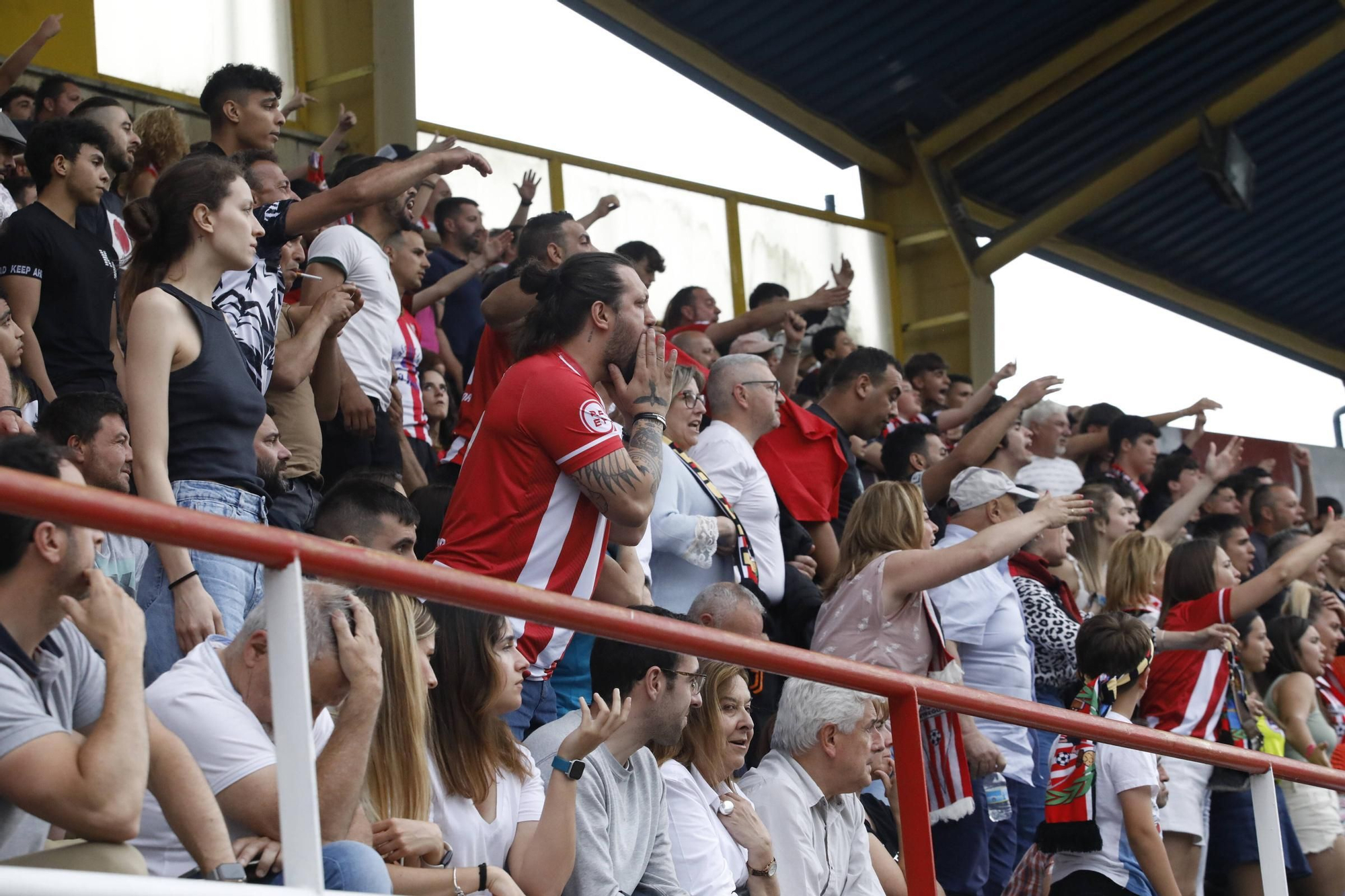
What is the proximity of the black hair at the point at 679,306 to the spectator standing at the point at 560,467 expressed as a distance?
4.13 meters

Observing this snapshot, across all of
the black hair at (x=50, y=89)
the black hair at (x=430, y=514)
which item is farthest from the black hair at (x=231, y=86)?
the black hair at (x=430, y=514)

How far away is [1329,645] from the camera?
7.20 metres

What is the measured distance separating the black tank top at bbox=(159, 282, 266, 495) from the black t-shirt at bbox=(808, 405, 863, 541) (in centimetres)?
317

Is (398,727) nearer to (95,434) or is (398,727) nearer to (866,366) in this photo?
(95,434)

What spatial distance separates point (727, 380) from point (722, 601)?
1.27m

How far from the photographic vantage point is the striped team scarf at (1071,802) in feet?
14.5

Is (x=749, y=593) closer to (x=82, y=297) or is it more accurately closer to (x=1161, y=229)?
(x=82, y=297)

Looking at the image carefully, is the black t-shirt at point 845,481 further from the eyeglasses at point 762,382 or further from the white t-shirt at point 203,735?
the white t-shirt at point 203,735

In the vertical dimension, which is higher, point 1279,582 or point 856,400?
point 856,400

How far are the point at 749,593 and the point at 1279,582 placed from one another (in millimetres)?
2409

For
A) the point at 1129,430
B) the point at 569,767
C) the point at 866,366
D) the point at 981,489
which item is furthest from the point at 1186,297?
the point at 569,767

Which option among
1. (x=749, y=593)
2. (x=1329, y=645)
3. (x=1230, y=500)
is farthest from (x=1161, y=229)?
(x=749, y=593)

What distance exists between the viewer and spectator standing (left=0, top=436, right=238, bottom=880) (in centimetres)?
200

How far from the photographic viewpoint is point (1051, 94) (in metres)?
13.2
